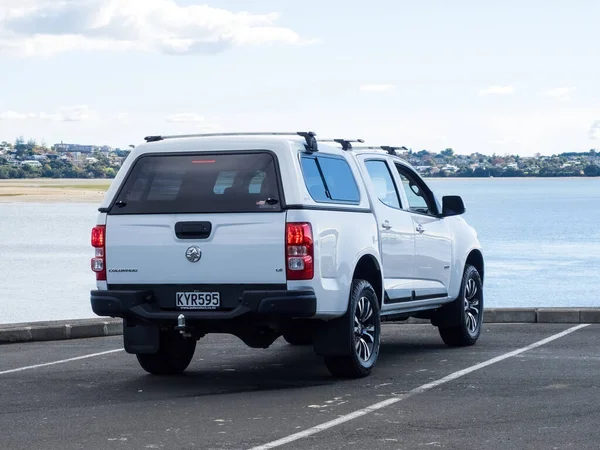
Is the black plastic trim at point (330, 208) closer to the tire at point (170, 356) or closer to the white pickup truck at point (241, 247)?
the white pickup truck at point (241, 247)

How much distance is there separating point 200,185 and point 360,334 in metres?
1.88

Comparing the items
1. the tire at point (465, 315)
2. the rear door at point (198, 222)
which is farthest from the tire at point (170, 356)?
the tire at point (465, 315)

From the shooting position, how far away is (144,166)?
9961 millimetres

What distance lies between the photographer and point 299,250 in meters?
9.33

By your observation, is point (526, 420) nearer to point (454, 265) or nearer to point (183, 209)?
point (183, 209)

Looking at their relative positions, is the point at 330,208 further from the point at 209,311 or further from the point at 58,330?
the point at 58,330

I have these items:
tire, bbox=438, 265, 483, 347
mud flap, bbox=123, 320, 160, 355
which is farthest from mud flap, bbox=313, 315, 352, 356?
tire, bbox=438, 265, 483, 347

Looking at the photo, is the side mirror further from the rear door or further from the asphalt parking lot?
the rear door

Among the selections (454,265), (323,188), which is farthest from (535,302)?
(323,188)

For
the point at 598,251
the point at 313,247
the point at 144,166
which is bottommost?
the point at 598,251

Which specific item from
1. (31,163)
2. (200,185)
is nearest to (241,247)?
(200,185)

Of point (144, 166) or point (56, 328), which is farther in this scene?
point (56, 328)

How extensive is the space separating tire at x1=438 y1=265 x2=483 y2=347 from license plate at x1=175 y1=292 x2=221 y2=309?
12.3 ft

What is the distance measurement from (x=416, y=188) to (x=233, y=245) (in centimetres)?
340
